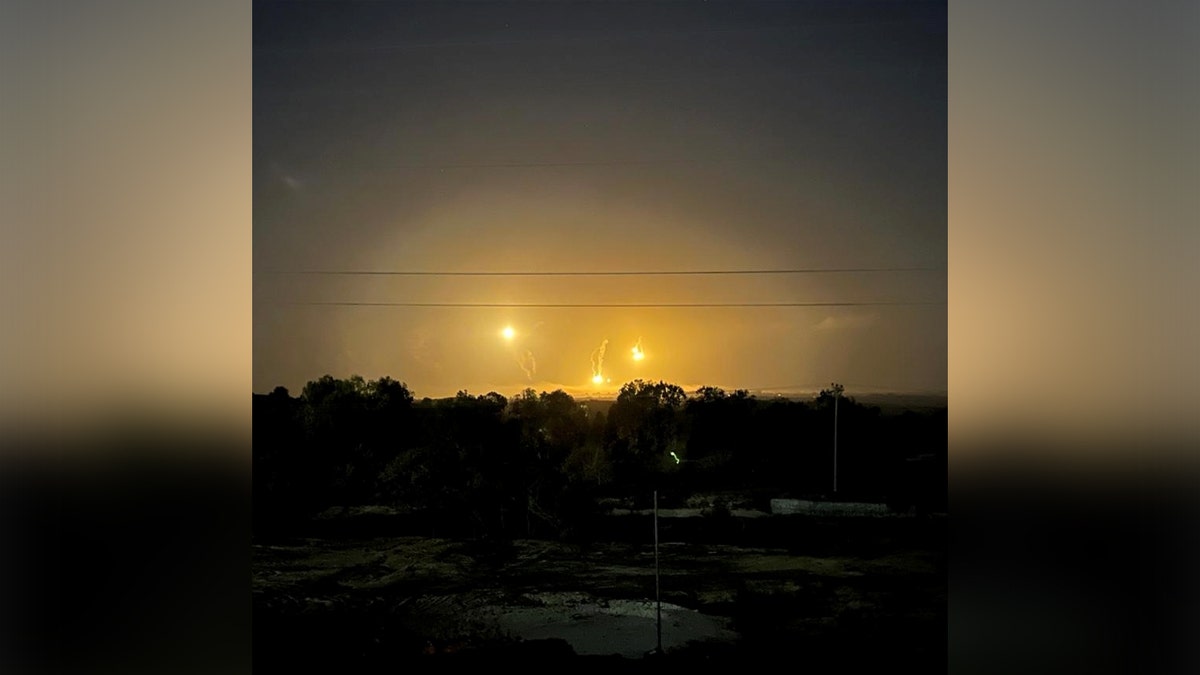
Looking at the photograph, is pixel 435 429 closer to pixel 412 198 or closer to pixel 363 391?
pixel 363 391

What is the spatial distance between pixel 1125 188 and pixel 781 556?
126 cm

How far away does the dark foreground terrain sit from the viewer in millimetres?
2527

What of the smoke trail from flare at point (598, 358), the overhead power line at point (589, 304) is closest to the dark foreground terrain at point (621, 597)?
the smoke trail from flare at point (598, 358)

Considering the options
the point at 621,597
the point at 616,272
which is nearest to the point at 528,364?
the point at 616,272

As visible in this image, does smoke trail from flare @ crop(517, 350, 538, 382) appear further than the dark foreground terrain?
Yes

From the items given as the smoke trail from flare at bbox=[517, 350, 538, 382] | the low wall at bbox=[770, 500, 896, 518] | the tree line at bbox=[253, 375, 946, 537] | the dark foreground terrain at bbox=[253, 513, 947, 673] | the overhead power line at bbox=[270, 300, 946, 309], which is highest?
the overhead power line at bbox=[270, 300, 946, 309]

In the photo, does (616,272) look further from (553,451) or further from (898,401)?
(898,401)

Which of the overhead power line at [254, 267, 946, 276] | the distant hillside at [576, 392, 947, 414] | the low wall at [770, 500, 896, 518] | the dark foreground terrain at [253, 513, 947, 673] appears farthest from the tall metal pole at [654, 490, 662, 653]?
the overhead power line at [254, 267, 946, 276]

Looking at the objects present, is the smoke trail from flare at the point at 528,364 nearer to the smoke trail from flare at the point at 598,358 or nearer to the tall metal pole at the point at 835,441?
the smoke trail from flare at the point at 598,358

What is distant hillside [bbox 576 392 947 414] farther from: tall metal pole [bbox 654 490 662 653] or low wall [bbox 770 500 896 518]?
tall metal pole [bbox 654 490 662 653]

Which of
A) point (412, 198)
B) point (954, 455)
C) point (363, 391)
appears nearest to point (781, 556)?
point (954, 455)

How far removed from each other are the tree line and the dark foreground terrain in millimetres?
88

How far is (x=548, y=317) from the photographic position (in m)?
2.66

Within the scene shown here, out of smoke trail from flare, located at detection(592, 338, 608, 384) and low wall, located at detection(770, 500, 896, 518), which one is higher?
smoke trail from flare, located at detection(592, 338, 608, 384)
